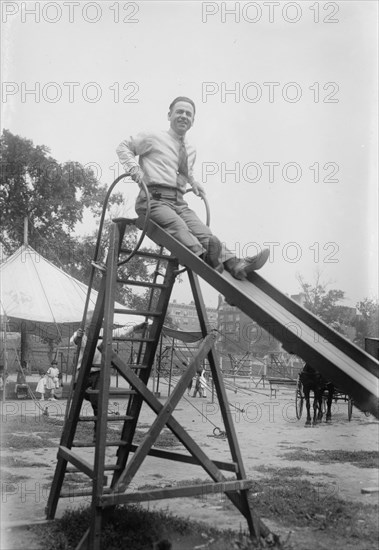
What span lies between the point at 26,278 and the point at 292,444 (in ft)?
31.8

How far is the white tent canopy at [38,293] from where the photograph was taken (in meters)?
15.7

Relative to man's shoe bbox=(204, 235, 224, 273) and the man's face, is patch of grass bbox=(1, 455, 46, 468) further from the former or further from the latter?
the man's face

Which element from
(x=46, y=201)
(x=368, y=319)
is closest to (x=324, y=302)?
(x=368, y=319)

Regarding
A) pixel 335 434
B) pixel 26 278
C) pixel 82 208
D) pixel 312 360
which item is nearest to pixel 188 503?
pixel 312 360

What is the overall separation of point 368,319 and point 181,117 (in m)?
37.0

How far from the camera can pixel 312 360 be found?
147 inches

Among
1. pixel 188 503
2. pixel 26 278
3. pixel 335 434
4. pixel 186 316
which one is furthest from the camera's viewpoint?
pixel 186 316

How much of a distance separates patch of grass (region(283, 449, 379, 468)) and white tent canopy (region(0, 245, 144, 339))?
336 inches

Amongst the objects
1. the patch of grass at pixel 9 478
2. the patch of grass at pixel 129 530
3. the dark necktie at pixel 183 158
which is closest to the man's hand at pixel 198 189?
the dark necktie at pixel 183 158

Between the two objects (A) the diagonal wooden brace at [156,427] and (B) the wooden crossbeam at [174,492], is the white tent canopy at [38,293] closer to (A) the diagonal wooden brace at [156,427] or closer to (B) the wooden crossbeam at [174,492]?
(A) the diagonal wooden brace at [156,427]

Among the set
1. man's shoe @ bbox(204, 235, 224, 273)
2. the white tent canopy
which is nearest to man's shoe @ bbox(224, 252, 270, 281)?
man's shoe @ bbox(204, 235, 224, 273)

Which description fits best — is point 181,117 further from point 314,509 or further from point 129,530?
point 314,509

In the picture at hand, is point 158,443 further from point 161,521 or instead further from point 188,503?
point 161,521

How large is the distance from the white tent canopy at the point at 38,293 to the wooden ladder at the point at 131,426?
10183 mm
